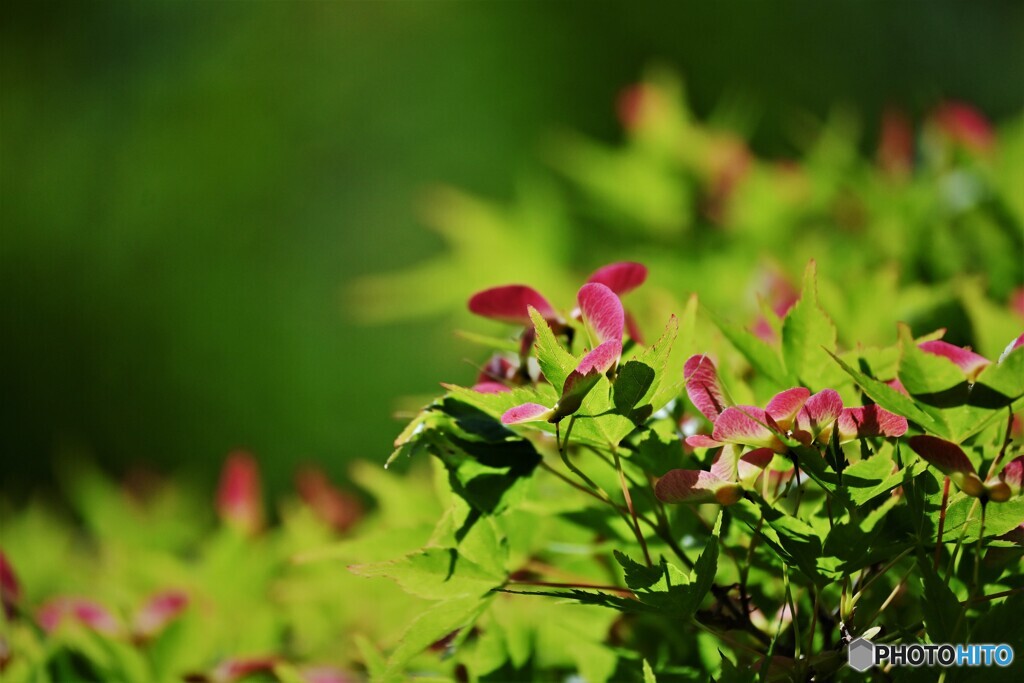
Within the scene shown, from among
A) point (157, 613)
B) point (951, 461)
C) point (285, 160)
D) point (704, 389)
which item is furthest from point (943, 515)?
point (285, 160)

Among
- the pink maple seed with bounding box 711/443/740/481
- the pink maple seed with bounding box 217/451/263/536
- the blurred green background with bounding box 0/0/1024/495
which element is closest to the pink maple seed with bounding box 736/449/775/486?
the pink maple seed with bounding box 711/443/740/481

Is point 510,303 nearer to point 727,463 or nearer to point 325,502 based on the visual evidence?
point 727,463

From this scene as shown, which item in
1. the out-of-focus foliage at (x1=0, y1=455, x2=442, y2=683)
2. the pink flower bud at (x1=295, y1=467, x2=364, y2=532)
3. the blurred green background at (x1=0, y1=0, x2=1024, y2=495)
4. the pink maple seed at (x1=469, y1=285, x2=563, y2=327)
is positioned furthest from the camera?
the blurred green background at (x1=0, y1=0, x2=1024, y2=495)

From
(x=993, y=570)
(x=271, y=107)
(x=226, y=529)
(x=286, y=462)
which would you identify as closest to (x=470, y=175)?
(x=271, y=107)

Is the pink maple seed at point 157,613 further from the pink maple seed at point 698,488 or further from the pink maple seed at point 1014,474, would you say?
the pink maple seed at point 1014,474

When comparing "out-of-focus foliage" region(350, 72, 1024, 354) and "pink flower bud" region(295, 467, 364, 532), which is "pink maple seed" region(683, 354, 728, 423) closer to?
"out-of-focus foliage" region(350, 72, 1024, 354)

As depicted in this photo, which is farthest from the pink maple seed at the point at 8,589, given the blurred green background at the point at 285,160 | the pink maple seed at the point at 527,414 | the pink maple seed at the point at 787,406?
the blurred green background at the point at 285,160
